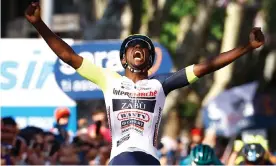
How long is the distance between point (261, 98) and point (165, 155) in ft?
39.2

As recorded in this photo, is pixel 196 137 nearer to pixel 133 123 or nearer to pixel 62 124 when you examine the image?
pixel 62 124

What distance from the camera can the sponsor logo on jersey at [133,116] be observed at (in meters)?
8.79

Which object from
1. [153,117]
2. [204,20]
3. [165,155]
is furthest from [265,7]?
[153,117]

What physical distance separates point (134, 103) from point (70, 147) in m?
5.07

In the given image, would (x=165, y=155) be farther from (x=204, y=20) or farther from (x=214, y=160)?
(x=204, y=20)

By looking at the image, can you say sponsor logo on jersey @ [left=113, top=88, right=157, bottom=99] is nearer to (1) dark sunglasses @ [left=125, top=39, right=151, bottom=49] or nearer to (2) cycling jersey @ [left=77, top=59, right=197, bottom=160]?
(2) cycling jersey @ [left=77, top=59, right=197, bottom=160]

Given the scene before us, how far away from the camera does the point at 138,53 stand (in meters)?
8.72

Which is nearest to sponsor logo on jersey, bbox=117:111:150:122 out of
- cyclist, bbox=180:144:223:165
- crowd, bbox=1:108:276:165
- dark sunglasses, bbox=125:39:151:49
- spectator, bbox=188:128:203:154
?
dark sunglasses, bbox=125:39:151:49

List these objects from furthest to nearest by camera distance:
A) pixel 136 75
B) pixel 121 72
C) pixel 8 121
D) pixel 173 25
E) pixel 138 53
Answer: pixel 173 25
pixel 121 72
pixel 8 121
pixel 136 75
pixel 138 53

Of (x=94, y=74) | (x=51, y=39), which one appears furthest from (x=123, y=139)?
(x=51, y=39)

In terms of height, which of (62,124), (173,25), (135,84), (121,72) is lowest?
(135,84)

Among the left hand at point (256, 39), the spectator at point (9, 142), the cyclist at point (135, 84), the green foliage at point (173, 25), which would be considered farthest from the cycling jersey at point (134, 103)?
the green foliage at point (173, 25)

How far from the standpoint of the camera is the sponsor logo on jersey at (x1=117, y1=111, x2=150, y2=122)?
28.8ft

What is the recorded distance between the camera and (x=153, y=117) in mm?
8859
